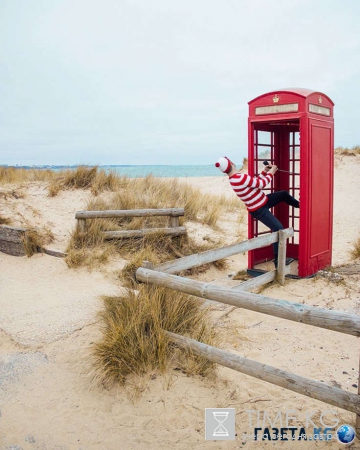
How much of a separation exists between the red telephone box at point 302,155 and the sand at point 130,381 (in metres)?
0.66

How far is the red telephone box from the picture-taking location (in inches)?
260

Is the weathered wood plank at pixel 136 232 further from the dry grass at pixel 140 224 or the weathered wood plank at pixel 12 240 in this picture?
the weathered wood plank at pixel 12 240

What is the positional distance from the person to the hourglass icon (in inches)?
138

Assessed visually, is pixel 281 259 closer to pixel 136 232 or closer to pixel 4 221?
pixel 136 232

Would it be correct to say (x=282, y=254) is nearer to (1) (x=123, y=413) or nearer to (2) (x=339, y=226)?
(1) (x=123, y=413)

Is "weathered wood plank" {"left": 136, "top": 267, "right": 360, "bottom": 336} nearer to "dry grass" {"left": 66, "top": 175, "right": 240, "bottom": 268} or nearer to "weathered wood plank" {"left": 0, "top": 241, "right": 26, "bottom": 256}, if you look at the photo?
"dry grass" {"left": 66, "top": 175, "right": 240, "bottom": 268}

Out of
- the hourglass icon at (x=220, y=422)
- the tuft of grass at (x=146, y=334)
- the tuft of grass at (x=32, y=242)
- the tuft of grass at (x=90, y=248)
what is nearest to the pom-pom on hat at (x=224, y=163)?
the tuft of grass at (x=146, y=334)

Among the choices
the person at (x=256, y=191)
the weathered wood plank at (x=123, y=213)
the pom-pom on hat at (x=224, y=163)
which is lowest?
the weathered wood plank at (x=123, y=213)

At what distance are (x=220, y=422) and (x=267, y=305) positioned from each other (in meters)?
0.98

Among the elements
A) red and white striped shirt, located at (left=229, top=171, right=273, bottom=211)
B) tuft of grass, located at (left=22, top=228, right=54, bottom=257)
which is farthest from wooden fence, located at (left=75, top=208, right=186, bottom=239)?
red and white striped shirt, located at (left=229, top=171, right=273, bottom=211)

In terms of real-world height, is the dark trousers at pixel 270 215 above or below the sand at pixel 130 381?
above

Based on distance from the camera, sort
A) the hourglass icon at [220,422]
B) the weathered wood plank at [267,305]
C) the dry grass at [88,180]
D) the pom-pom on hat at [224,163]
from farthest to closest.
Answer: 1. the dry grass at [88,180]
2. the pom-pom on hat at [224,163]
3. the hourglass icon at [220,422]
4. the weathered wood plank at [267,305]

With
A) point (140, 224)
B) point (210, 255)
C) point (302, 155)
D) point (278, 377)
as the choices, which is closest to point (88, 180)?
point (140, 224)

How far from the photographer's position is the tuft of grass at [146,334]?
13.0 ft
